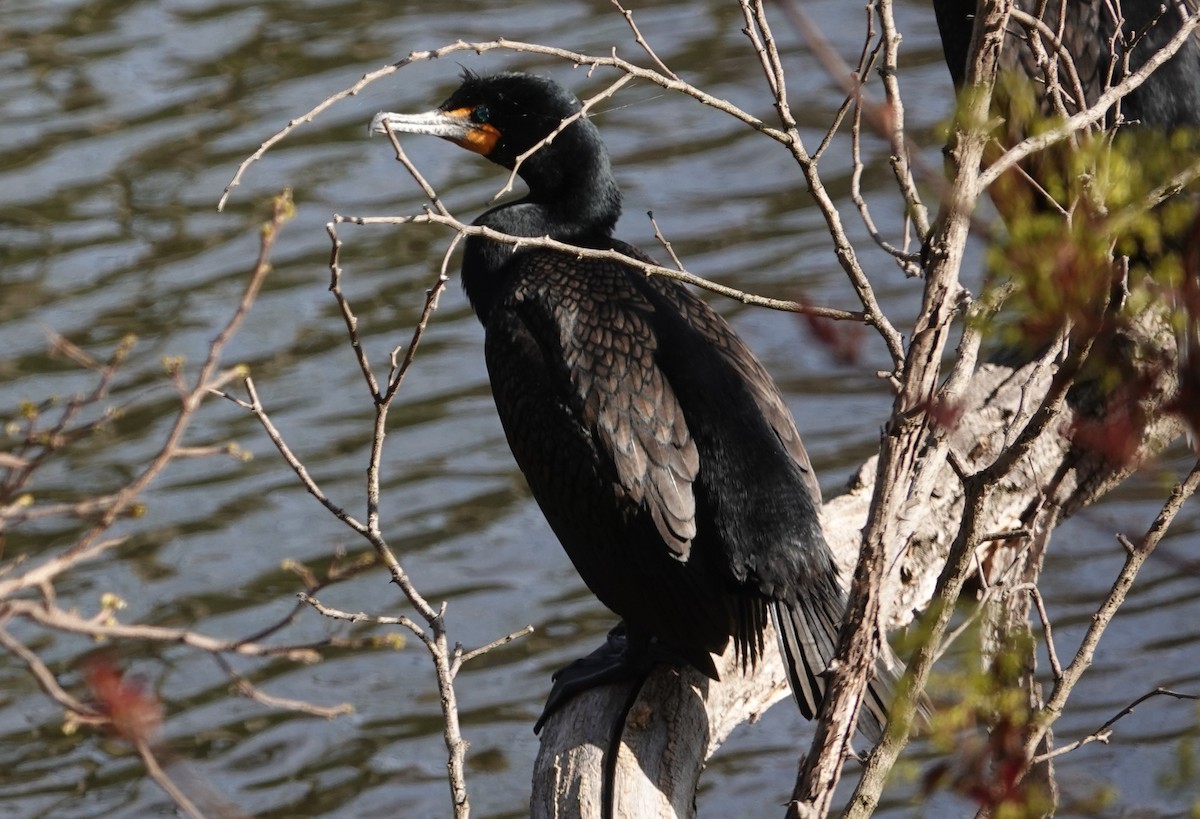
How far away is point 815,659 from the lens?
305 cm

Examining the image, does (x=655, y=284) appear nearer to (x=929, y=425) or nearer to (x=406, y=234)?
(x=929, y=425)

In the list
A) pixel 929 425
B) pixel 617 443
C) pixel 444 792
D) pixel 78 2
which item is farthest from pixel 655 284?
pixel 78 2

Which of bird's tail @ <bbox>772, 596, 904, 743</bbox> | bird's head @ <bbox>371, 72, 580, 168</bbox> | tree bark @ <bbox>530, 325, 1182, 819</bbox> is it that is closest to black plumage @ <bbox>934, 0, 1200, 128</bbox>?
tree bark @ <bbox>530, 325, 1182, 819</bbox>

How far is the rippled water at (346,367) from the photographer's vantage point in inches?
217

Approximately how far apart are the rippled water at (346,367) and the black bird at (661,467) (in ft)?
4.14

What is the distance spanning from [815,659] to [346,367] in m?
4.56

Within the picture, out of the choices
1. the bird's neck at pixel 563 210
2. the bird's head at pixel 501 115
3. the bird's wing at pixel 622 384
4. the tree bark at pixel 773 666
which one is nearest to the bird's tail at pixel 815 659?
Answer: the tree bark at pixel 773 666

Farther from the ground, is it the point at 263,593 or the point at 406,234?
the point at 406,234

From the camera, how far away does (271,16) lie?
32.0 ft

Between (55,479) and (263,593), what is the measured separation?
1214 mm

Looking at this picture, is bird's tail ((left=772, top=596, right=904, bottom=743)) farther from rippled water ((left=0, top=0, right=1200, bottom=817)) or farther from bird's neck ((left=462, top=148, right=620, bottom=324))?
rippled water ((left=0, top=0, right=1200, bottom=817))

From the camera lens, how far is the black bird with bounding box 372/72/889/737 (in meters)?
3.15

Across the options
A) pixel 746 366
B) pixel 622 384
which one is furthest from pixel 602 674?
pixel 746 366

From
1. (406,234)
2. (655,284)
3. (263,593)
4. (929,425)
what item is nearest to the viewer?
(929,425)
